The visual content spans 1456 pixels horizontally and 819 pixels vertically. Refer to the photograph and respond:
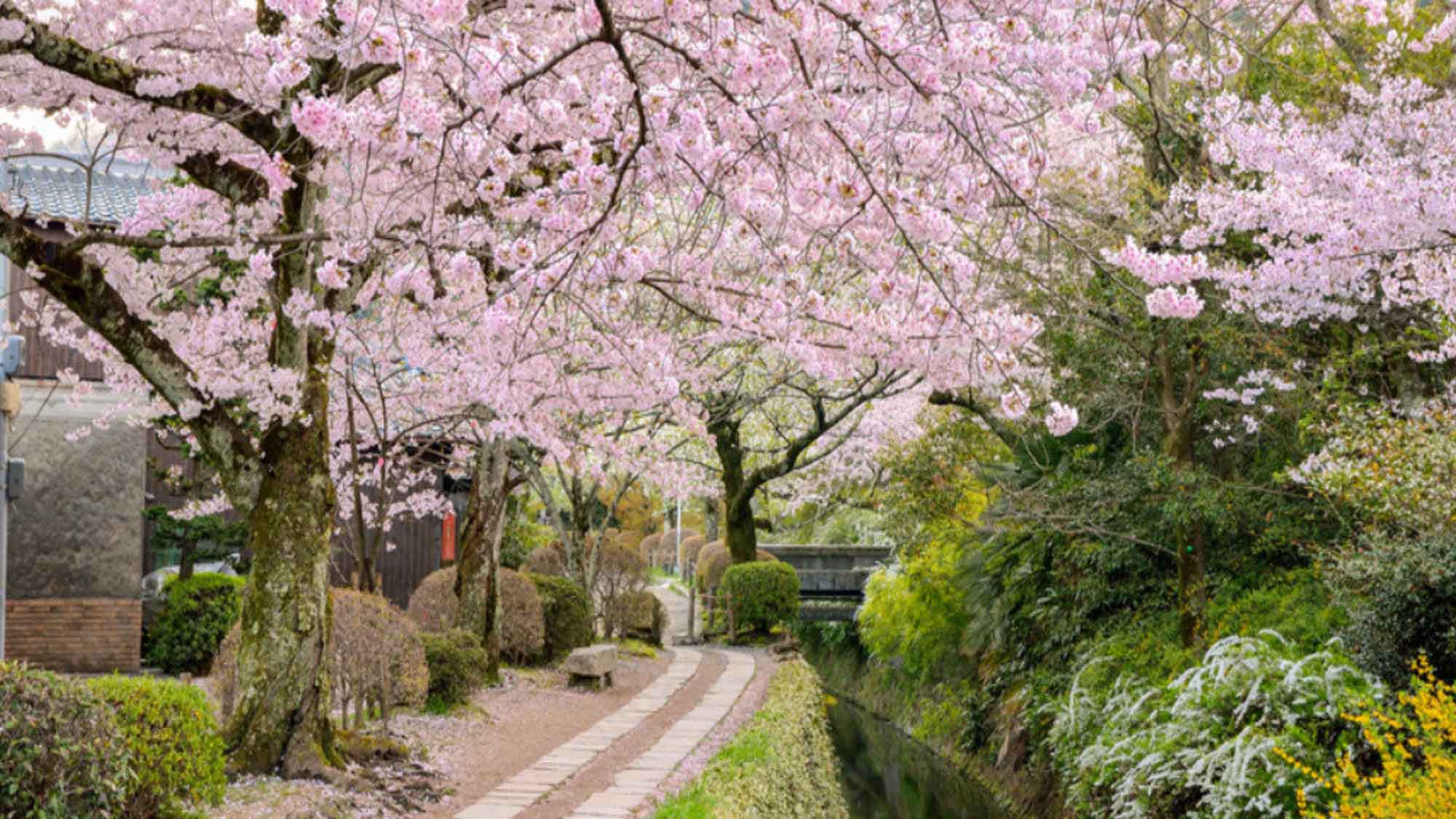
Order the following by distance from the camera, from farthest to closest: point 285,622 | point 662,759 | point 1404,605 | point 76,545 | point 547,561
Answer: point 547,561
point 76,545
point 662,759
point 1404,605
point 285,622

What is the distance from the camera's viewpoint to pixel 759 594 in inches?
823

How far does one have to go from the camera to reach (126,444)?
47.9 feet

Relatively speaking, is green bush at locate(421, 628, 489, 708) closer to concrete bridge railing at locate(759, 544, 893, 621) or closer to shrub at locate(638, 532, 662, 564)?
concrete bridge railing at locate(759, 544, 893, 621)

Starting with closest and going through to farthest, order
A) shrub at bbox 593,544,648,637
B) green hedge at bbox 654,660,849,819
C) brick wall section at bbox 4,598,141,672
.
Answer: green hedge at bbox 654,660,849,819, brick wall section at bbox 4,598,141,672, shrub at bbox 593,544,648,637

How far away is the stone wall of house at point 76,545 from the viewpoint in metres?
13.9

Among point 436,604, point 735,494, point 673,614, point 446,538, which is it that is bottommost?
point 673,614

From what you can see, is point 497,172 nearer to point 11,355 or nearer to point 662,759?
point 662,759

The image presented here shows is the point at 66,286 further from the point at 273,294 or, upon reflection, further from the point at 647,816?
the point at 647,816

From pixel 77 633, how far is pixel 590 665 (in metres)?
5.98

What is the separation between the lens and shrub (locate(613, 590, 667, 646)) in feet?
62.3

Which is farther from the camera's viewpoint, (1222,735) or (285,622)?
(1222,735)

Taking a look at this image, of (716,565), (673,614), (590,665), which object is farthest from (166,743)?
(673,614)

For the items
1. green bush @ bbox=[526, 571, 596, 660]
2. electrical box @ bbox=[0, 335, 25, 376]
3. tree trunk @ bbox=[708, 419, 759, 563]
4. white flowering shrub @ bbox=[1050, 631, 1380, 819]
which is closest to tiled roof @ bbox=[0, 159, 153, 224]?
electrical box @ bbox=[0, 335, 25, 376]

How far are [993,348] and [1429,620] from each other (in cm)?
372
